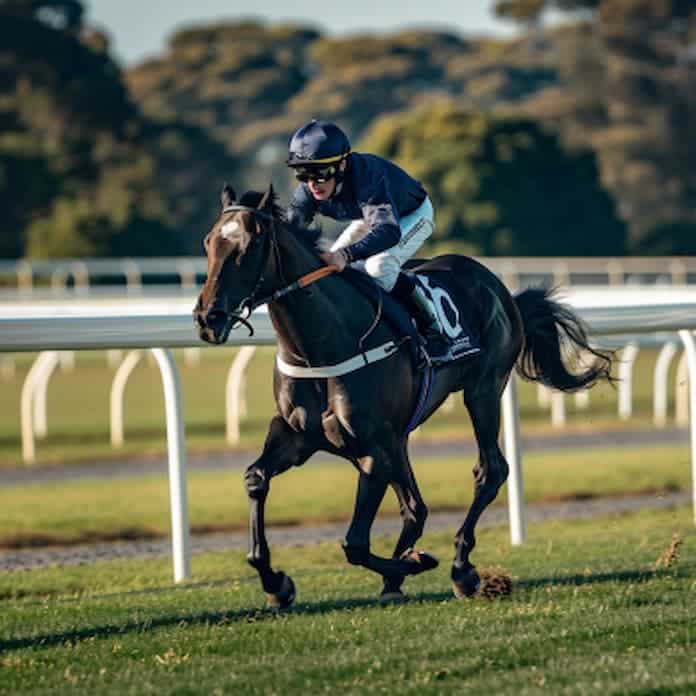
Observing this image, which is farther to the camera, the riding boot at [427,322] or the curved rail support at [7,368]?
the curved rail support at [7,368]

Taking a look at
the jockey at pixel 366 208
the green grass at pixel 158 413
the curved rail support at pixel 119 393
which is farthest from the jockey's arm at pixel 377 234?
the green grass at pixel 158 413

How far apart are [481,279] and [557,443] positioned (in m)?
7.77

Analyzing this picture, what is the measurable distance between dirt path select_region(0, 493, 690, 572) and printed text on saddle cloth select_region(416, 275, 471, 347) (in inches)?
93.7

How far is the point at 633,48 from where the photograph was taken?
58.6 meters

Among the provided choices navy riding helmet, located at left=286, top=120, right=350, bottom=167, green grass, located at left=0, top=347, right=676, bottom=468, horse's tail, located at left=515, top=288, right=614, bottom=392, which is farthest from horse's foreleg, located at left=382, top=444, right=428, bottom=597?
green grass, located at left=0, top=347, right=676, bottom=468

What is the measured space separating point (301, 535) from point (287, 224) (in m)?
4.09

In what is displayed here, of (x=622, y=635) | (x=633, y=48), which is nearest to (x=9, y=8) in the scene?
(x=633, y=48)

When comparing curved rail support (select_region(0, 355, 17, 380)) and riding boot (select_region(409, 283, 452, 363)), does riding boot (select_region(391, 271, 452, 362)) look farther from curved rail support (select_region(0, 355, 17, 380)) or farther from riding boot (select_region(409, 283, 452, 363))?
curved rail support (select_region(0, 355, 17, 380))

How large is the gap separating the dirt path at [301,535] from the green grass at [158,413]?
13.3 feet

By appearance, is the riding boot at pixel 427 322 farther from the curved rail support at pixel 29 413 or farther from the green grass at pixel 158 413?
the green grass at pixel 158 413

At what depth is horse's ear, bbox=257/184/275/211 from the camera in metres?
6.04

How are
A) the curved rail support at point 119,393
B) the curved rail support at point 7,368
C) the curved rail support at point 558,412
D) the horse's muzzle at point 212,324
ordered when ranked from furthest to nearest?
the curved rail support at point 7,368, the curved rail support at point 558,412, the curved rail support at point 119,393, the horse's muzzle at point 212,324

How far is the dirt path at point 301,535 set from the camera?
363 inches

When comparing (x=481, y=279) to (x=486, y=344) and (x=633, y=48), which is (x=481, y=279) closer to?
(x=486, y=344)
